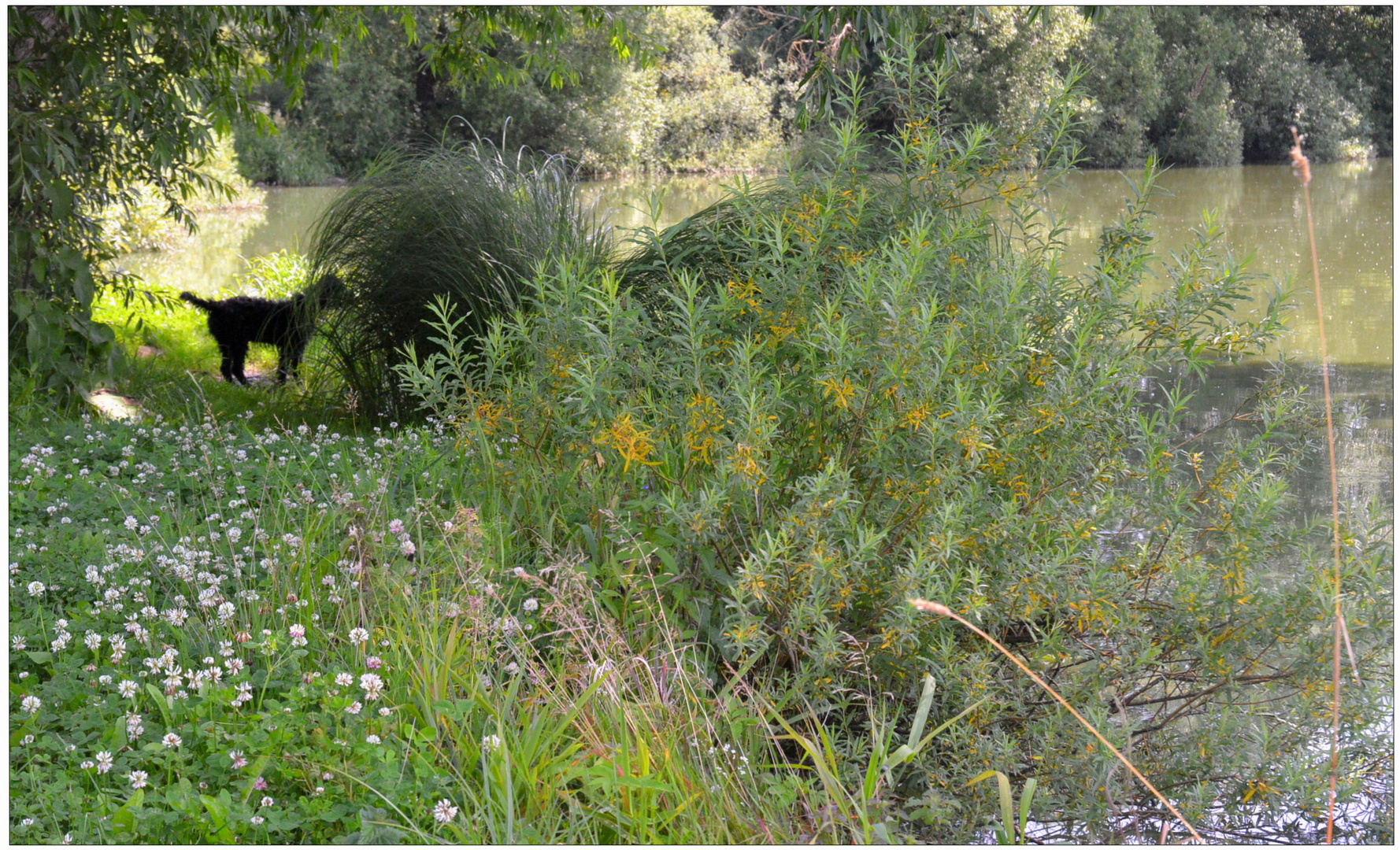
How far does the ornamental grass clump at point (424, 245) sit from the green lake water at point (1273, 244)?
0.60 metres

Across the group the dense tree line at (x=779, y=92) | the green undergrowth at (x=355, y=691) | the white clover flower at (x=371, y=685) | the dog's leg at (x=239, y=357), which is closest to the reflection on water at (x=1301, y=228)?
the dense tree line at (x=779, y=92)

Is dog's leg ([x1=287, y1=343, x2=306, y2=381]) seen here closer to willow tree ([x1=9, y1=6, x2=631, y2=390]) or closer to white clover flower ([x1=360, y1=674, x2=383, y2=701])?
willow tree ([x1=9, y1=6, x2=631, y2=390])

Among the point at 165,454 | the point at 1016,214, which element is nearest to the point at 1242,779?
the point at 1016,214

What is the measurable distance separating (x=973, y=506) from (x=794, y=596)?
0.44m

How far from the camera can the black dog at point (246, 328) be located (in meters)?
6.33

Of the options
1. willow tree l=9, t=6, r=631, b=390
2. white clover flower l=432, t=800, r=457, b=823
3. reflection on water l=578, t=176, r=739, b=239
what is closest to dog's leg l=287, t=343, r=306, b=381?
willow tree l=9, t=6, r=631, b=390

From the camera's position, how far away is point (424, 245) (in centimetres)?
523

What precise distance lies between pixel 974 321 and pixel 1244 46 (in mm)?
19748

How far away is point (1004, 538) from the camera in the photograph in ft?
7.77

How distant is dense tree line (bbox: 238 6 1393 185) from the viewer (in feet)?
59.8

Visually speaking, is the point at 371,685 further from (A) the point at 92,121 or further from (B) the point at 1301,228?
(B) the point at 1301,228

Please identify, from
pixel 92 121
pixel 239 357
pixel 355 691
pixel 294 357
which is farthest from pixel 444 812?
pixel 239 357

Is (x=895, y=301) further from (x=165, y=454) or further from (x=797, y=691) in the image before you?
(x=165, y=454)

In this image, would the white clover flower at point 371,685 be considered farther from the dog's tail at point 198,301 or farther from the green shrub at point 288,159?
the green shrub at point 288,159
